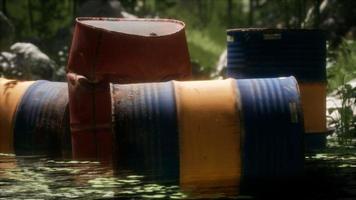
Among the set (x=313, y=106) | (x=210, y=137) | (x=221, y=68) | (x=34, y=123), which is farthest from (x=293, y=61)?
(x=221, y=68)

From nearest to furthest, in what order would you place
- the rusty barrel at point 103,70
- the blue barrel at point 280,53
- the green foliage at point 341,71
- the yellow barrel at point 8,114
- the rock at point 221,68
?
the rusty barrel at point 103,70 < the blue barrel at point 280,53 < the yellow barrel at point 8,114 < the green foliage at point 341,71 < the rock at point 221,68

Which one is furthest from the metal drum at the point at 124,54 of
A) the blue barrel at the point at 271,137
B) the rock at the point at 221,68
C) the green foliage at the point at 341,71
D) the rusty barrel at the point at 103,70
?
the rock at the point at 221,68

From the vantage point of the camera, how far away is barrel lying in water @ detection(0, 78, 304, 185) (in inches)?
182

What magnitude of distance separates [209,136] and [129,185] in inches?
25.7

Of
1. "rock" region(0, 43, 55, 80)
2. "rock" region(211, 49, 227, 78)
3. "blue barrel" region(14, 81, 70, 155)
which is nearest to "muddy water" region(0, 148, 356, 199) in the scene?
"blue barrel" region(14, 81, 70, 155)

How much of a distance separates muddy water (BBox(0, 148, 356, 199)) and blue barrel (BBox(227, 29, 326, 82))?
3.34 feet

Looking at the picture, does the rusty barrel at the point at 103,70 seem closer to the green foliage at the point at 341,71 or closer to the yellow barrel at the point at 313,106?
the yellow barrel at the point at 313,106

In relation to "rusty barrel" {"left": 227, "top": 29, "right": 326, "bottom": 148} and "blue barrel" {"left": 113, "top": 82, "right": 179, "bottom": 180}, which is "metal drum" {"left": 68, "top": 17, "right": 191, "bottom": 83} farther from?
"blue barrel" {"left": 113, "top": 82, "right": 179, "bottom": 180}

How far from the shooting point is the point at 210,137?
15.1ft

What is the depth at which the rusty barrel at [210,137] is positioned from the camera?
4.62 meters

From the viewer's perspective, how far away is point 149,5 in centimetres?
3266

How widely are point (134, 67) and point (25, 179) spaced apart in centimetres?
137

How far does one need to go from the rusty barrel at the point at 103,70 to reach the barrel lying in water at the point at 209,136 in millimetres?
1061

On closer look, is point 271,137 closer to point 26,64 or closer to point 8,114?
point 8,114
